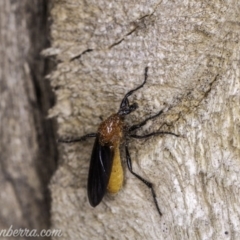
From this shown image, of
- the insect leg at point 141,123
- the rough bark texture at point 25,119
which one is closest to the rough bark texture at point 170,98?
the insect leg at point 141,123

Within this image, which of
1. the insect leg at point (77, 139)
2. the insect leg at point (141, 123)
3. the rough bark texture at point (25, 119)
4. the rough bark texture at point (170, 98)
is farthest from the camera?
the rough bark texture at point (25, 119)

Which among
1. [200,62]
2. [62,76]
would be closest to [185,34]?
[200,62]

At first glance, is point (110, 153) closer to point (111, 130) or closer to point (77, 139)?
point (111, 130)

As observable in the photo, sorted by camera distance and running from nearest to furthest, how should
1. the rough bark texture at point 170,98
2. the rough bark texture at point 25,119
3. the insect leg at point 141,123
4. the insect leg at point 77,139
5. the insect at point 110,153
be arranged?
the rough bark texture at point 170,98 < the insect leg at point 141,123 < the insect at point 110,153 < the insect leg at point 77,139 < the rough bark texture at point 25,119

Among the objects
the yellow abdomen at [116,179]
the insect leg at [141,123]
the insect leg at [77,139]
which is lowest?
the yellow abdomen at [116,179]

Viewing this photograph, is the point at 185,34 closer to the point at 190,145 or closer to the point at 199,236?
the point at 190,145

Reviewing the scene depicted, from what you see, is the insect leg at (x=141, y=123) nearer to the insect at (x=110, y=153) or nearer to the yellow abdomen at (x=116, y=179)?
the insect at (x=110, y=153)
